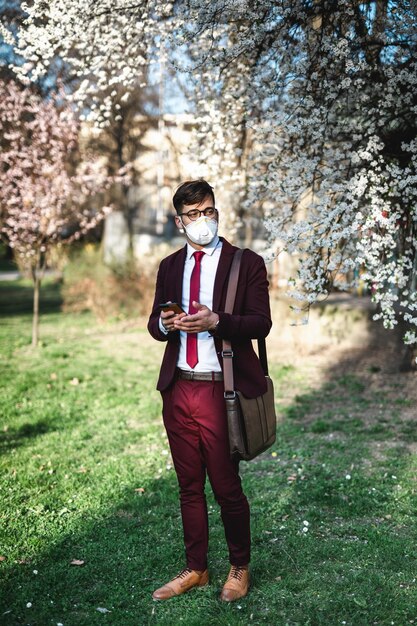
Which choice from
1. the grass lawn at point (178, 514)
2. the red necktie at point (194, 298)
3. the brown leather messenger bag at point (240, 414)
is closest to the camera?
the brown leather messenger bag at point (240, 414)

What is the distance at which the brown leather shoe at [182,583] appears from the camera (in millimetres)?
3568

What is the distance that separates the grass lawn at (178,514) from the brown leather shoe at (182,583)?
0.05 metres

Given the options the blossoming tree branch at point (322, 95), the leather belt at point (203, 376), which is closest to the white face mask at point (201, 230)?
the leather belt at point (203, 376)

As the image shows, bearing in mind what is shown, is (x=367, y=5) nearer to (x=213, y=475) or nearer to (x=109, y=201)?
(x=213, y=475)

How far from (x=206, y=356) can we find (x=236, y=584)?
1257mm

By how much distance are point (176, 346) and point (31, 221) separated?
8.81 meters

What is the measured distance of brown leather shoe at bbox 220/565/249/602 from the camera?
351 cm

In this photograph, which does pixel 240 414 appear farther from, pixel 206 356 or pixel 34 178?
pixel 34 178

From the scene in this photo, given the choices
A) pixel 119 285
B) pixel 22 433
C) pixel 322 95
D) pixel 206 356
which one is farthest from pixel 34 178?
pixel 206 356

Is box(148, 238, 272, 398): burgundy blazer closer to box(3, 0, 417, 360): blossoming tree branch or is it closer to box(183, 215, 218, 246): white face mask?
box(183, 215, 218, 246): white face mask

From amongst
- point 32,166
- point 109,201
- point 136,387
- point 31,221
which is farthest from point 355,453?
point 109,201

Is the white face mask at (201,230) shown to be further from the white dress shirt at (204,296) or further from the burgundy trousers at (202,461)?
the burgundy trousers at (202,461)

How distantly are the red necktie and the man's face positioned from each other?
0.18 metres

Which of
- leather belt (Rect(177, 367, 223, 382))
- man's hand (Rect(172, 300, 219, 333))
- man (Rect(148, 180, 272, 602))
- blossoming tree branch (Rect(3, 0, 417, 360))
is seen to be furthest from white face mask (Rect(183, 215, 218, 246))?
blossoming tree branch (Rect(3, 0, 417, 360))
